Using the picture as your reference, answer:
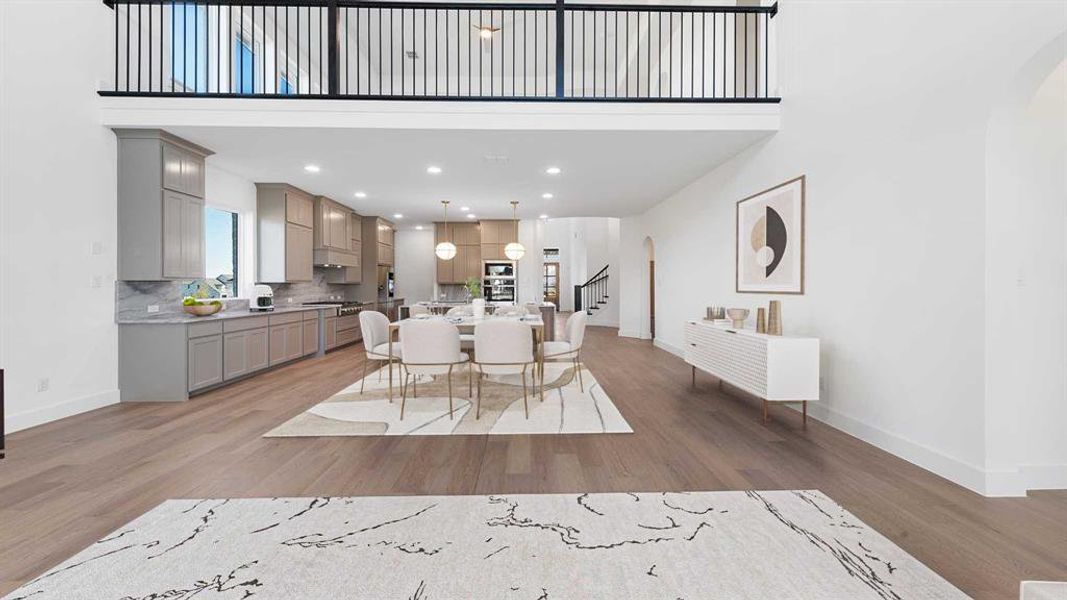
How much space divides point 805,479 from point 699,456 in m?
0.60

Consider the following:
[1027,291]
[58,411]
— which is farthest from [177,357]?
[1027,291]

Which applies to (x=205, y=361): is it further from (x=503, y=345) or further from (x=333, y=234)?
(x=333, y=234)

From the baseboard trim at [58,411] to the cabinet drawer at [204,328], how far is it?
2.78 feet

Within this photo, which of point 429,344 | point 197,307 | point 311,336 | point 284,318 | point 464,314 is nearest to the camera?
point 429,344

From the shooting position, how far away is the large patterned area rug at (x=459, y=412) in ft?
11.1

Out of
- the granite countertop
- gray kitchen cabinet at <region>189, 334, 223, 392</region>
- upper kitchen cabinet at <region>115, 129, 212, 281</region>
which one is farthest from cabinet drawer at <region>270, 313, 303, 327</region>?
upper kitchen cabinet at <region>115, 129, 212, 281</region>

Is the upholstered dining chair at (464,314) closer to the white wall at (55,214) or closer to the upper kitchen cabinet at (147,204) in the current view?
the upper kitchen cabinet at (147,204)

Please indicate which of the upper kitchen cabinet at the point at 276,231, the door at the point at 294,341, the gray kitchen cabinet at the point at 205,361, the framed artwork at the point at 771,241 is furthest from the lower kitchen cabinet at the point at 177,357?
the framed artwork at the point at 771,241

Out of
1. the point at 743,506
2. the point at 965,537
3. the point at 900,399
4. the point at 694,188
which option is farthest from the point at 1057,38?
the point at 694,188

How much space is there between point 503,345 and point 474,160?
98.4 inches

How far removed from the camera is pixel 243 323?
511 cm

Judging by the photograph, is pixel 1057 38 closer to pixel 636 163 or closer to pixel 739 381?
pixel 739 381

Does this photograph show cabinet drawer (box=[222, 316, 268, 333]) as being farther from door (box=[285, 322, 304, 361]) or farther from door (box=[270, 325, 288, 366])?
door (box=[285, 322, 304, 361])

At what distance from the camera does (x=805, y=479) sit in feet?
8.25
